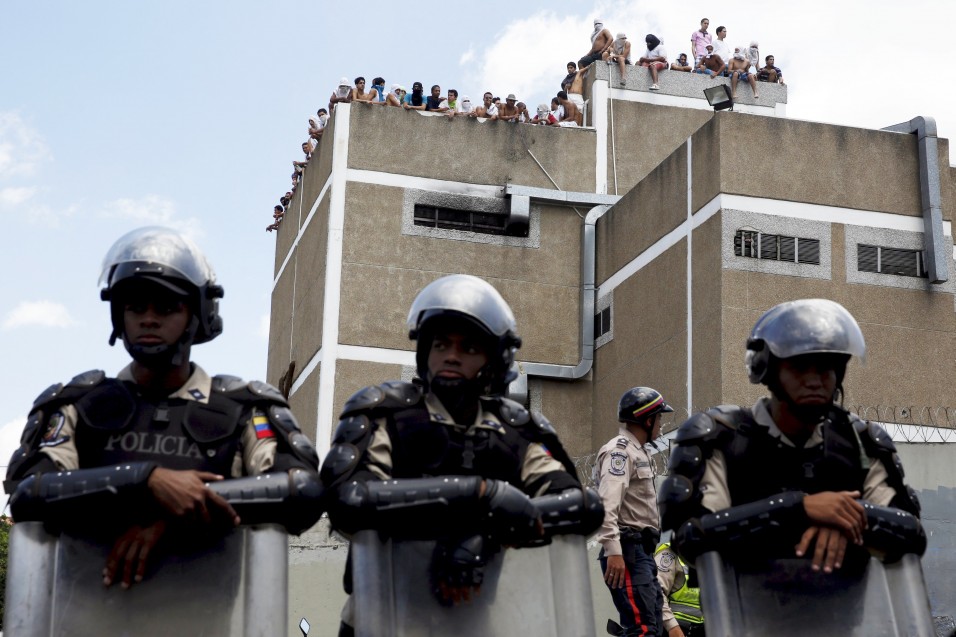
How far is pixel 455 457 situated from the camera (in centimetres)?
519

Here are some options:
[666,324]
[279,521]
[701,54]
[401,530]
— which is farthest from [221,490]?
[701,54]

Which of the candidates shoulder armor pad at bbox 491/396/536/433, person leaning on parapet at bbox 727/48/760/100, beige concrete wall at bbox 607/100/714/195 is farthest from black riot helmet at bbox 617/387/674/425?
person leaning on parapet at bbox 727/48/760/100

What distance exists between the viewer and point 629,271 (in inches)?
1080

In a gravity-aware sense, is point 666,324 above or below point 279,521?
above

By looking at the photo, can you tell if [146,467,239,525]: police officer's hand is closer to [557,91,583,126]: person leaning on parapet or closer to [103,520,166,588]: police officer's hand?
[103,520,166,588]: police officer's hand

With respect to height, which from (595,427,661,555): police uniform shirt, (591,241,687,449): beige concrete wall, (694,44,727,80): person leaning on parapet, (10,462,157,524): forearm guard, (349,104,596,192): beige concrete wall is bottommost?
(10,462,157,524): forearm guard

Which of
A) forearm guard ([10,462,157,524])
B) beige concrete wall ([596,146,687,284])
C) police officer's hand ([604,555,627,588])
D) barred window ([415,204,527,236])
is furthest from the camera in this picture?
barred window ([415,204,527,236])

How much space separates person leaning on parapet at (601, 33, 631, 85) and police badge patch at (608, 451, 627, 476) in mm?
22589

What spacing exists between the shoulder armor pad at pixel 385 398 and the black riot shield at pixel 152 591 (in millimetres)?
587

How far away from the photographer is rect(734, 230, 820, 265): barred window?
2403 centimetres

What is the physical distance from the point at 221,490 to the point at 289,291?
89.8 ft

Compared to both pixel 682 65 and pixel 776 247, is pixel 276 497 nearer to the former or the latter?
pixel 776 247

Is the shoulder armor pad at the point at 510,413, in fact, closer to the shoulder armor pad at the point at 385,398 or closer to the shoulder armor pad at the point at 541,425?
the shoulder armor pad at the point at 541,425

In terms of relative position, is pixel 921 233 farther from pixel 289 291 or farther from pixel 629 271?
pixel 289 291
